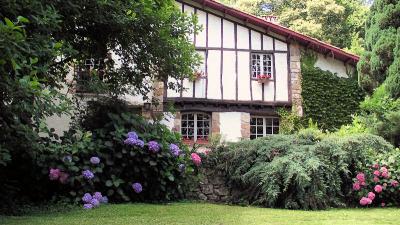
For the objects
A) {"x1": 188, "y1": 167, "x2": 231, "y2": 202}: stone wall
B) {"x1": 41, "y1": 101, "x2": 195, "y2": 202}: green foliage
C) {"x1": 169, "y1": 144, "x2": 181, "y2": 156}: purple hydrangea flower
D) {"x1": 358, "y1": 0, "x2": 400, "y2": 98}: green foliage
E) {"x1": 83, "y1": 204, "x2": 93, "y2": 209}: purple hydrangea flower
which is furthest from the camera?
{"x1": 358, "y1": 0, "x2": 400, "y2": 98}: green foliage

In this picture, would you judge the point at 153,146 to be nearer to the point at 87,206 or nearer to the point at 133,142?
the point at 133,142

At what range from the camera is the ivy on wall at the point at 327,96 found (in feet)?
48.3


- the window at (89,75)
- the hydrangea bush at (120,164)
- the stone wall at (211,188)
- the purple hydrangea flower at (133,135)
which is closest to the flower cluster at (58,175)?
the hydrangea bush at (120,164)

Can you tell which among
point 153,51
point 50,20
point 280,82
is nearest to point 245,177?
point 153,51

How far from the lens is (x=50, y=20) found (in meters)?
5.52

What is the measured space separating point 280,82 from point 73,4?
9.52 meters

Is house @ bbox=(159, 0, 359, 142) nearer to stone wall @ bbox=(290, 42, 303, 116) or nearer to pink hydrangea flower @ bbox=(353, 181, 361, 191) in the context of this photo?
stone wall @ bbox=(290, 42, 303, 116)

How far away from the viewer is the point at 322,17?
81.1 ft

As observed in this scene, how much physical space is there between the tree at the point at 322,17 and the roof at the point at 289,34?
321 inches

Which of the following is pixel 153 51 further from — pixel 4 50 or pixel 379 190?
pixel 379 190

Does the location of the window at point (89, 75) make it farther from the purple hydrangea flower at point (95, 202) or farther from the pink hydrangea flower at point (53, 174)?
the purple hydrangea flower at point (95, 202)

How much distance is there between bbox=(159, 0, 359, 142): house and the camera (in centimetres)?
1437

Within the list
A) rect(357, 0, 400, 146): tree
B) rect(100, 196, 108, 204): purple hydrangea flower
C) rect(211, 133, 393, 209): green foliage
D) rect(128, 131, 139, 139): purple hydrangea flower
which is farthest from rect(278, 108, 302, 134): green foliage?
rect(100, 196, 108, 204): purple hydrangea flower

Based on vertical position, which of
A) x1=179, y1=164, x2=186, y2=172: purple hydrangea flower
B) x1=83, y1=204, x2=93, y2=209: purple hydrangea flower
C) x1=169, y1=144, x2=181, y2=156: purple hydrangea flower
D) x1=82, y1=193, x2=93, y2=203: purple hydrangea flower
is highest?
x1=169, y1=144, x2=181, y2=156: purple hydrangea flower
